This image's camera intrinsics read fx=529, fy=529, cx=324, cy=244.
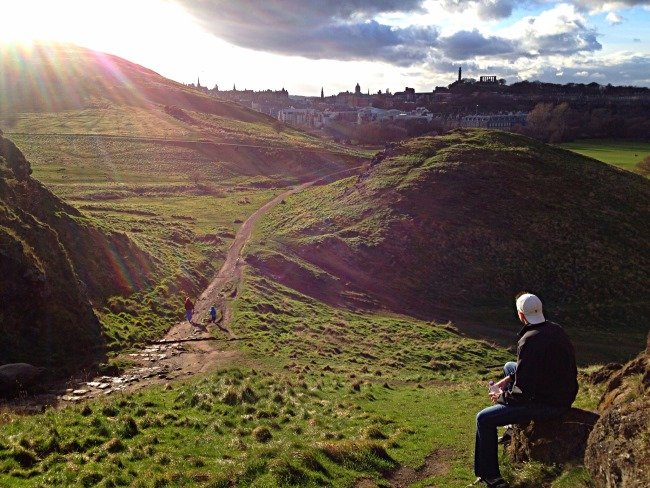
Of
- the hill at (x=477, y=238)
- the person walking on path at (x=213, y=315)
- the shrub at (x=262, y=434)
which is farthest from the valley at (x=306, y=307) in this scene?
the person walking on path at (x=213, y=315)

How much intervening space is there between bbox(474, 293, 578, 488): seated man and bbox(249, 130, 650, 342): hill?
105 feet

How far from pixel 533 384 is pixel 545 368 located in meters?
0.37

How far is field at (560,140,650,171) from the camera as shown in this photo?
9324 cm

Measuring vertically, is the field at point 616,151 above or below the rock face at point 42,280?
above

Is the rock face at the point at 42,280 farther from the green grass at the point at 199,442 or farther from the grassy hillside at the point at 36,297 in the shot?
the green grass at the point at 199,442

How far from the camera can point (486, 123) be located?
19050 cm

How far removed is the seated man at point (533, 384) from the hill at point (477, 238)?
31887mm

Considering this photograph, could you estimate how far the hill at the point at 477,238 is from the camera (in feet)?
142

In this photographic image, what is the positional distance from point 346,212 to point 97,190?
3772 centimetres

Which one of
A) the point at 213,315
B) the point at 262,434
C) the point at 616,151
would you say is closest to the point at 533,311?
the point at 262,434

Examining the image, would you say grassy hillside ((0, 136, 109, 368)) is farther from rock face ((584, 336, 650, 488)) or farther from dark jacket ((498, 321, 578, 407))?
rock face ((584, 336, 650, 488))

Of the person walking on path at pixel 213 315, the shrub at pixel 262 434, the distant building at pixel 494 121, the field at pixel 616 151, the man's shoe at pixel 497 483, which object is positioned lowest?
the person walking on path at pixel 213 315

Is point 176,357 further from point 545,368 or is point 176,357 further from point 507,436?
point 545,368

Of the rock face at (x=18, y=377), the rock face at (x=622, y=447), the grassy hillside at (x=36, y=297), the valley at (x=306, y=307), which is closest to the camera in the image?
the rock face at (x=622, y=447)
